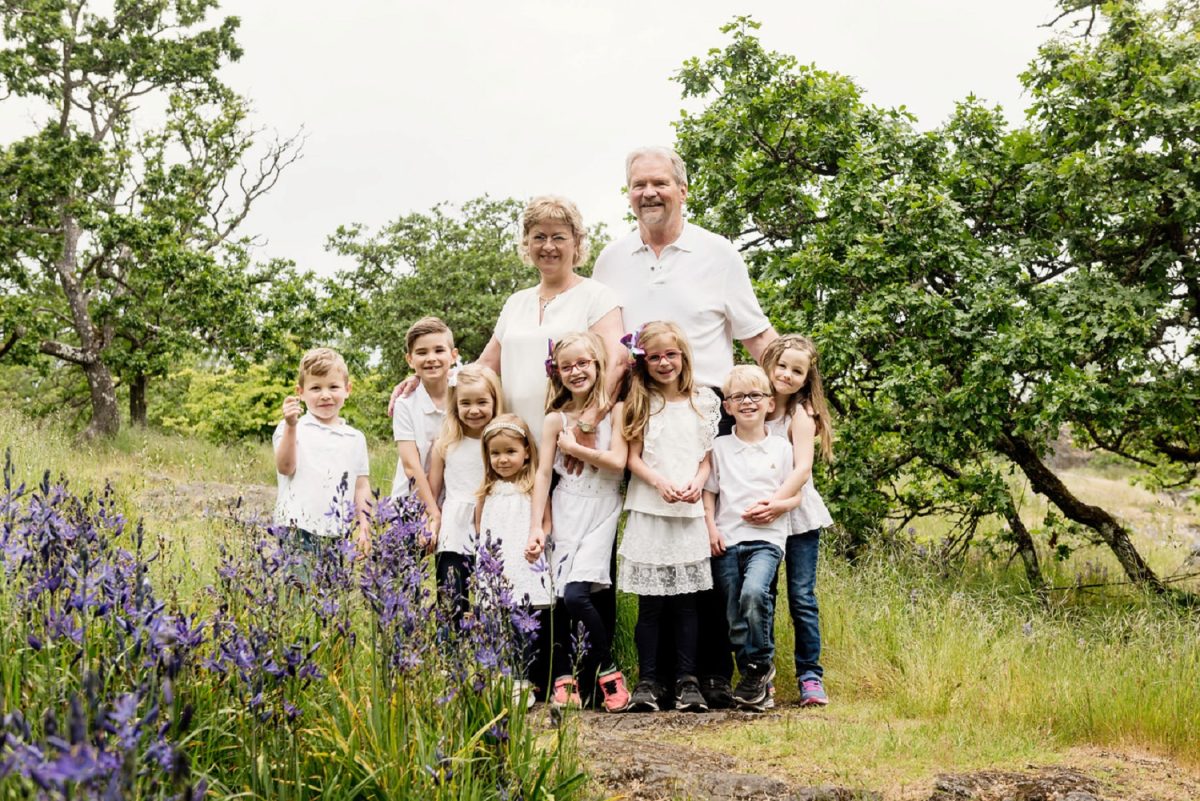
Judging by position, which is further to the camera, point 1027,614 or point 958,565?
point 958,565

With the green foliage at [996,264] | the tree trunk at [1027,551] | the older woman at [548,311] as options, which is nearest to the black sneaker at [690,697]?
the older woman at [548,311]

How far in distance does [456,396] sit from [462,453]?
0.98 feet

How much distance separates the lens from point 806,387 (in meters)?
5.31

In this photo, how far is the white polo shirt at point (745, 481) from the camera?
4949mm

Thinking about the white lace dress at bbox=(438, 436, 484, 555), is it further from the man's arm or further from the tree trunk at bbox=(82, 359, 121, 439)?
the tree trunk at bbox=(82, 359, 121, 439)

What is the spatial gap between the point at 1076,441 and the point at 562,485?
637 centimetres

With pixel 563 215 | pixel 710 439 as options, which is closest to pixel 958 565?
pixel 710 439

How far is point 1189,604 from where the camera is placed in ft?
27.8

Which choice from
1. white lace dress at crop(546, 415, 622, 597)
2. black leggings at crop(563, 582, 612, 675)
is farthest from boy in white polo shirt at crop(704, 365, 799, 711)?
black leggings at crop(563, 582, 612, 675)

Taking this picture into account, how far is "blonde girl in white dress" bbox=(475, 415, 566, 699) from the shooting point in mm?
4863

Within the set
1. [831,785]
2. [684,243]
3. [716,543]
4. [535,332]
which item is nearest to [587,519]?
[716,543]

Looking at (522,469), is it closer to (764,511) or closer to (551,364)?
(551,364)

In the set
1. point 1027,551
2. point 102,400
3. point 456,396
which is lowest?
point 1027,551

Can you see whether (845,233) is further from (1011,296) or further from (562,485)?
(562,485)
